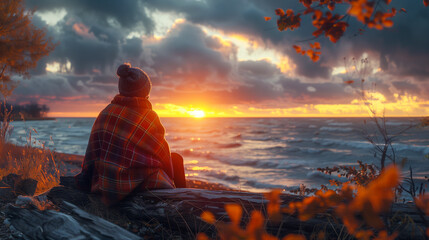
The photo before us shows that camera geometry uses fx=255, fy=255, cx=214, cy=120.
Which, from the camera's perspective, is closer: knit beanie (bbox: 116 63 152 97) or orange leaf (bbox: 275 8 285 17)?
orange leaf (bbox: 275 8 285 17)

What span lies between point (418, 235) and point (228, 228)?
1.62 metres

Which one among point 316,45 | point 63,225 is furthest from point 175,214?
point 316,45

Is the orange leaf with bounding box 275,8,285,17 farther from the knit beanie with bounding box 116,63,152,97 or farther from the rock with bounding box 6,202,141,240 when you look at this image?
the rock with bounding box 6,202,141,240

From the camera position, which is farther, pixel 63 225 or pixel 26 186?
pixel 26 186

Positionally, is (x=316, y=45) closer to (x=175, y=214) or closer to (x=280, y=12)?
(x=280, y=12)

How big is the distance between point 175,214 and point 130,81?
1.56 metres

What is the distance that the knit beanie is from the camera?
2.94 metres

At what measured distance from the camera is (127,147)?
276 cm

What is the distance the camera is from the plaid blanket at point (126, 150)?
9.05 feet

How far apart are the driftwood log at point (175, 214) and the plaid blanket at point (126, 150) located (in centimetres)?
17

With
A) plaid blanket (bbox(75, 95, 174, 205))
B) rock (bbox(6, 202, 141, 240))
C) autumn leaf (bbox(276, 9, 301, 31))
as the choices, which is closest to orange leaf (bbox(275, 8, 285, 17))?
autumn leaf (bbox(276, 9, 301, 31))

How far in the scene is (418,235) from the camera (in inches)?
72.1

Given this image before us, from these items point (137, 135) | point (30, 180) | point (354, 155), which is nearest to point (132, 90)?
point (137, 135)

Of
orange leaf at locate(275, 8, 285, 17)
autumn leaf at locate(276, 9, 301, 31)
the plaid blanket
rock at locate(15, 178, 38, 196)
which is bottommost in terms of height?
rock at locate(15, 178, 38, 196)
